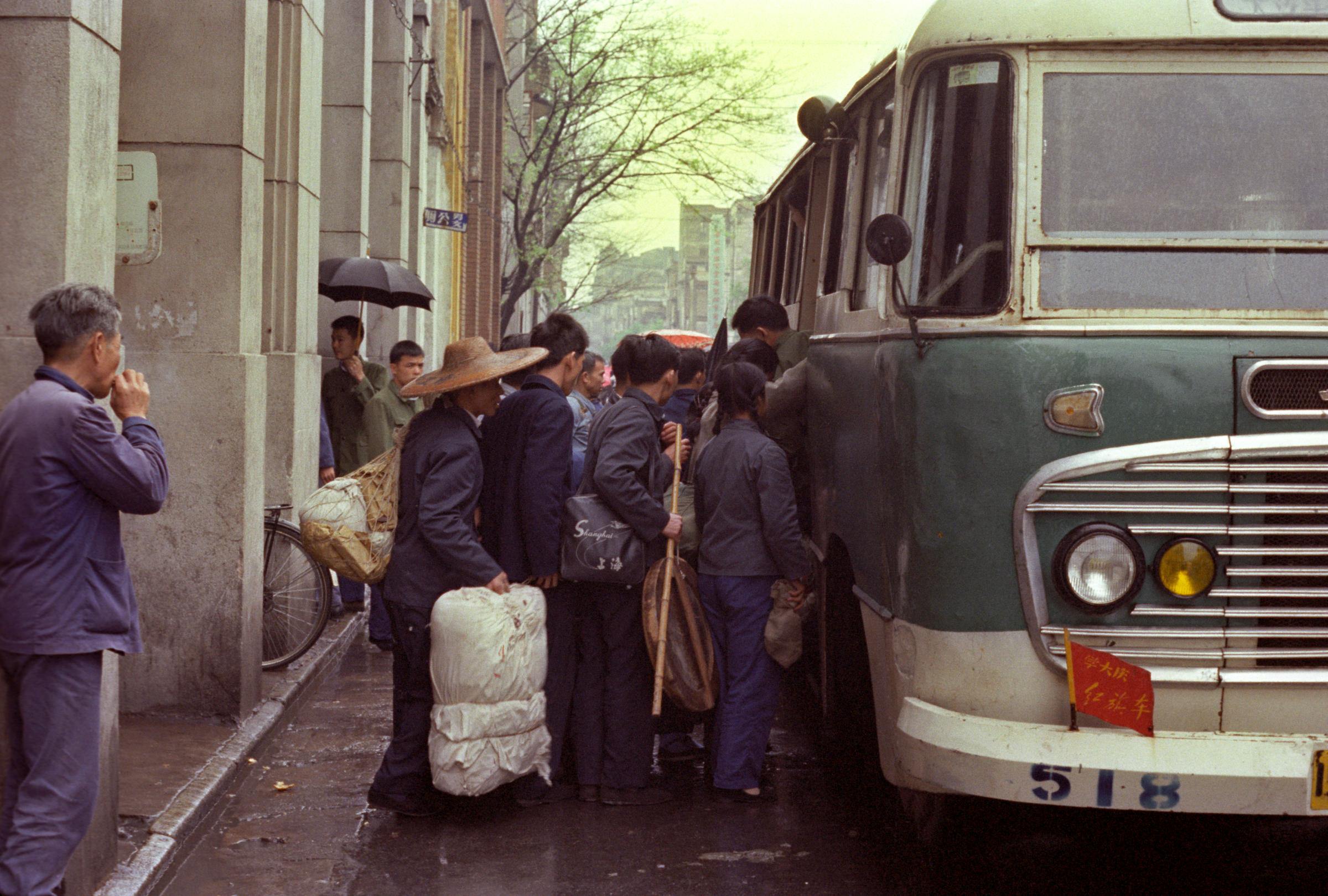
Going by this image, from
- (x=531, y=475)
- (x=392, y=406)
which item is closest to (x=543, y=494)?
(x=531, y=475)

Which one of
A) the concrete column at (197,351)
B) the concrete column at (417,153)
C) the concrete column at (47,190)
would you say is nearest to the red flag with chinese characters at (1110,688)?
the concrete column at (47,190)

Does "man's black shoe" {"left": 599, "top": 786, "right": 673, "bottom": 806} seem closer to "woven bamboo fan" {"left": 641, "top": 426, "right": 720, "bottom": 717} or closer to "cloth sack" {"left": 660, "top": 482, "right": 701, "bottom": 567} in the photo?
"woven bamboo fan" {"left": 641, "top": 426, "right": 720, "bottom": 717}

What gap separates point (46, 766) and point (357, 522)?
2.13m

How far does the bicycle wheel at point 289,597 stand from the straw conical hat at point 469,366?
2718 millimetres

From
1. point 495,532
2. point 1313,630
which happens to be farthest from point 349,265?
point 1313,630

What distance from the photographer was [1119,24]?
4.77 meters

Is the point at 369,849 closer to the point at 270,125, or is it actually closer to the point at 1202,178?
the point at 1202,178

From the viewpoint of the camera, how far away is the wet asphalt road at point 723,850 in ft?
18.1

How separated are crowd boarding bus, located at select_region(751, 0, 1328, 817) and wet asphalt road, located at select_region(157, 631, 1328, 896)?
2.53 ft

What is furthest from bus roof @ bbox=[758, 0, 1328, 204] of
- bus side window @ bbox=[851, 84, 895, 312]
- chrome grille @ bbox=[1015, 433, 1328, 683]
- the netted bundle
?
→ the netted bundle

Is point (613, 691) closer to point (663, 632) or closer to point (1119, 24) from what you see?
point (663, 632)

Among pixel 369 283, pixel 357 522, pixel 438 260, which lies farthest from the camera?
pixel 438 260

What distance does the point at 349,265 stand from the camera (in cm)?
1265

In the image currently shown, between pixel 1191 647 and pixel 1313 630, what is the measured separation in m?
0.33
